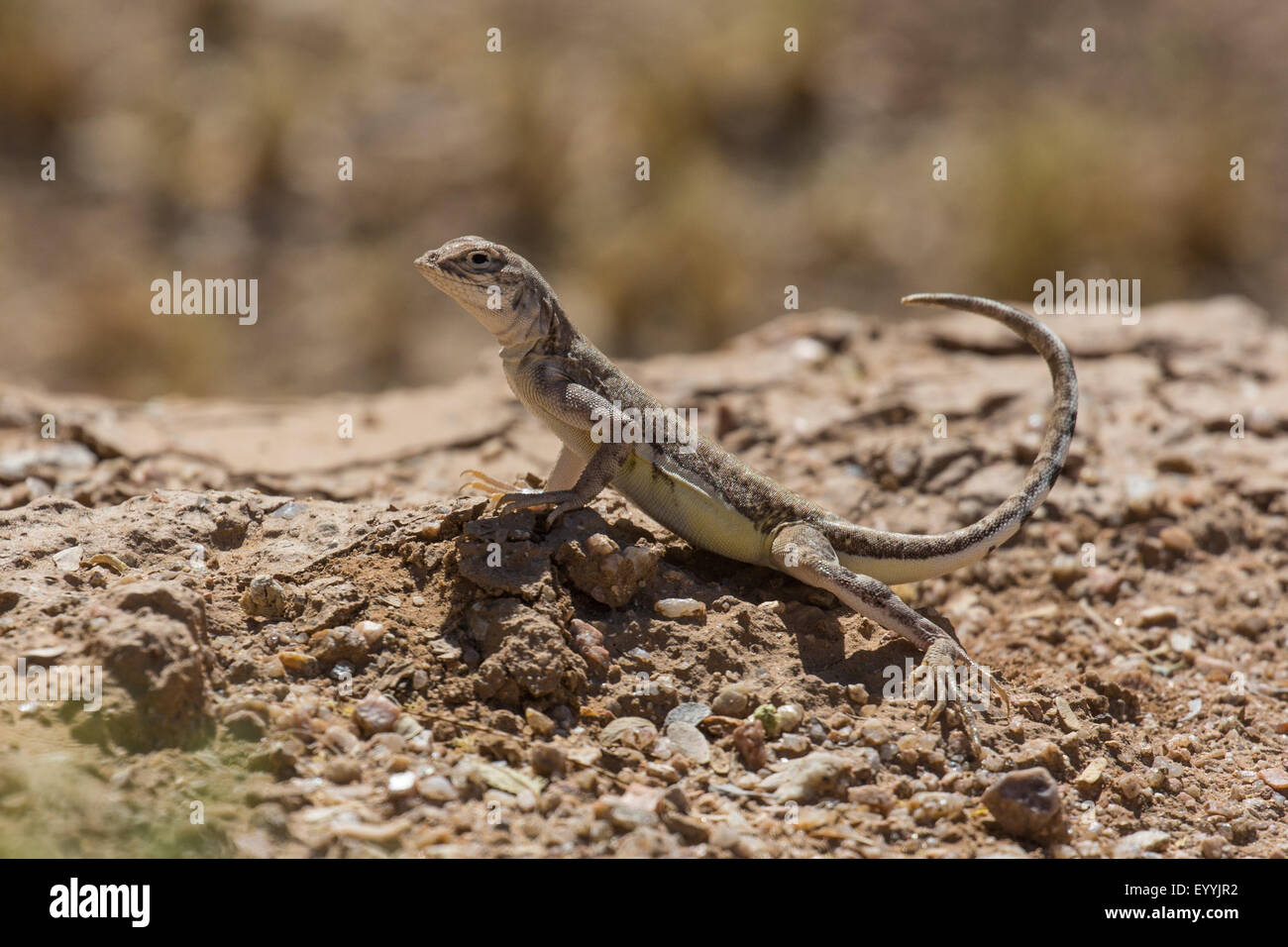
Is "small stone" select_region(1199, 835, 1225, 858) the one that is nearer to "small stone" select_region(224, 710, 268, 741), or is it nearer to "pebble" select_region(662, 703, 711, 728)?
"pebble" select_region(662, 703, 711, 728)

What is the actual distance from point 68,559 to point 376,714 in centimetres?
167

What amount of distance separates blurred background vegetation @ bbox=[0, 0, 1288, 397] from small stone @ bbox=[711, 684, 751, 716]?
34.1ft

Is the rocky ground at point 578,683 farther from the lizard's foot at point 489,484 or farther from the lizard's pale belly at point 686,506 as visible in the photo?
the lizard's foot at point 489,484

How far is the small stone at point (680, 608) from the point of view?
520 centimetres

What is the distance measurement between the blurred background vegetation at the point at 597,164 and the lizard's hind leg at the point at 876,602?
960 cm

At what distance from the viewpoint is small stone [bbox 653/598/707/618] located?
5.20m

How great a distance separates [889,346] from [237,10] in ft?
46.9

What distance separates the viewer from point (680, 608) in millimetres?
5211

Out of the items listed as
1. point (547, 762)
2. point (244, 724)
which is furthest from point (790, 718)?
point (244, 724)

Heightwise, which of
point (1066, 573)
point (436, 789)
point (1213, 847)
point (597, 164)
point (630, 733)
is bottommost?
point (1213, 847)

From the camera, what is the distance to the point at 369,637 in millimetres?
4754

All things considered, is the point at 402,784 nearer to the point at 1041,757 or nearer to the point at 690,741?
the point at 690,741

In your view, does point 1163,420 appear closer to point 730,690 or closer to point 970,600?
point 970,600

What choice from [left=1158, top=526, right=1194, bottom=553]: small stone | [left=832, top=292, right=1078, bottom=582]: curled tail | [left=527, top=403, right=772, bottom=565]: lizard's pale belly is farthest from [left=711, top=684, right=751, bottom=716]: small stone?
[left=1158, top=526, right=1194, bottom=553]: small stone
